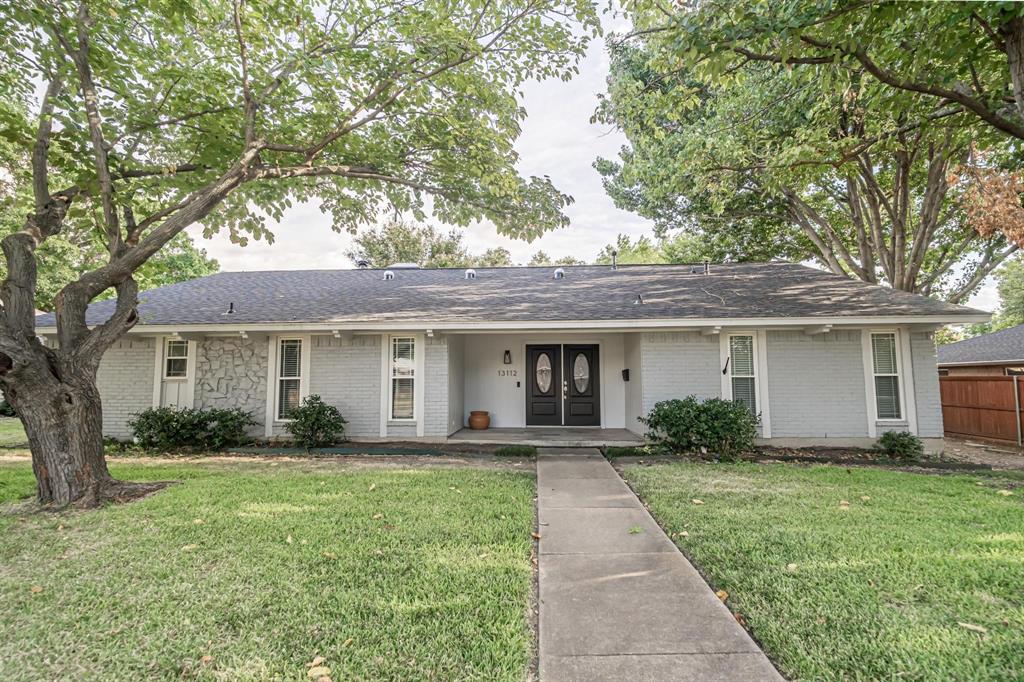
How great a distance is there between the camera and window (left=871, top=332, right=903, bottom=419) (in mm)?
8773

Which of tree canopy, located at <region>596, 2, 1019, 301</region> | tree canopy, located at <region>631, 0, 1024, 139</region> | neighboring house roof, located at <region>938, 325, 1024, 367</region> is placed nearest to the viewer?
tree canopy, located at <region>631, 0, 1024, 139</region>

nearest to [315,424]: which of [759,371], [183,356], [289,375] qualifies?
[289,375]

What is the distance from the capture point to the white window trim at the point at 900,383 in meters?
8.68

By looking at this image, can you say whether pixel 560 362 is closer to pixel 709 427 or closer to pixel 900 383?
pixel 709 427

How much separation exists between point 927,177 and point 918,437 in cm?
861

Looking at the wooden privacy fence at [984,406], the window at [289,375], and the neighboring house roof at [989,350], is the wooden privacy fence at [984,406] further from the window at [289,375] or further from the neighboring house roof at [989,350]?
the window at [289,375]

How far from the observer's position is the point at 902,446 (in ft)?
26.8

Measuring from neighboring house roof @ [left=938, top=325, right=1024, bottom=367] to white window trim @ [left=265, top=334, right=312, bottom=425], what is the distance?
17.5 metres

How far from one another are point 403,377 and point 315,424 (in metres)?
1.88

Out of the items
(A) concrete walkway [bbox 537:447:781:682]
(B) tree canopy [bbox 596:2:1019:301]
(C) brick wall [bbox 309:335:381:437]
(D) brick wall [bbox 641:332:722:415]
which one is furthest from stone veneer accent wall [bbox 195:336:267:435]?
(B) tree canopy [bbox 596:2:1019:301]

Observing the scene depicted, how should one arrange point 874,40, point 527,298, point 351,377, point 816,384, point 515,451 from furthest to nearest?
point 527,298 → point 351,377 → point 816,384 → point 515,451 → point 874,40

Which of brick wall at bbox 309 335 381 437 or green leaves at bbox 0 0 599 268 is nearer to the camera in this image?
green leaves at bbox 0 0 599 268

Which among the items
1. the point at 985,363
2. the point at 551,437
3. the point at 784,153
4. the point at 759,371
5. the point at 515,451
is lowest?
the point at 515,451

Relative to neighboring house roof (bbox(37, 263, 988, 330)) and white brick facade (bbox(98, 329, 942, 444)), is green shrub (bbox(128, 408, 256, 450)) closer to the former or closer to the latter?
white brick facade (bbox(98, 329, 942, 444))
